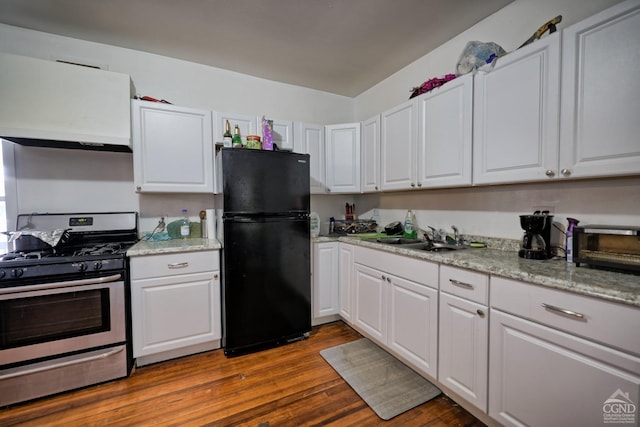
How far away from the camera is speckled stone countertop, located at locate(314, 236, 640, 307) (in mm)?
969

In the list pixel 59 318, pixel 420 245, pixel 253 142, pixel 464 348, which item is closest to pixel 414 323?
pixel 464 348

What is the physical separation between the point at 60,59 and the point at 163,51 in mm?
782

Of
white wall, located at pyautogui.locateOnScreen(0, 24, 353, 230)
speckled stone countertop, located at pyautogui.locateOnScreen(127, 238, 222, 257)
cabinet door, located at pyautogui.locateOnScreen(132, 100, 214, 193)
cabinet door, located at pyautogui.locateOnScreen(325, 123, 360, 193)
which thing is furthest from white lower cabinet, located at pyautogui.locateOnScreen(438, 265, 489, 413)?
white wall, located at pyautogui.locateOnScreen(0, 24, 353, 230)

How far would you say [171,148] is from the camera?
2.25m

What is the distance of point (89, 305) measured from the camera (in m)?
1.79

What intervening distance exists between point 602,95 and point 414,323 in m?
1.57

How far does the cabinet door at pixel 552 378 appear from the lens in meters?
0.96

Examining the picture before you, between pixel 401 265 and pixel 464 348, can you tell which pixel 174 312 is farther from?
pixel 464 348

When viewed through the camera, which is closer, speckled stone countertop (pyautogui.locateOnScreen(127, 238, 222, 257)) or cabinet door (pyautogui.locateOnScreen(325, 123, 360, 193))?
speckled stone countertop (pyautogui.locateOnScreen(127, 238, 222, 257))

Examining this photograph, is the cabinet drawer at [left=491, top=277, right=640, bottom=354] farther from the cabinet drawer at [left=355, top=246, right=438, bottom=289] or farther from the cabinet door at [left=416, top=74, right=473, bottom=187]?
the cabinet door at [left=416, top=74, right=473, bottom=187]

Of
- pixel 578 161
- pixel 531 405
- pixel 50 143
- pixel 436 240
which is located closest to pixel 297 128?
pixel 436 240

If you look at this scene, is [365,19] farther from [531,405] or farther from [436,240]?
[531,405]

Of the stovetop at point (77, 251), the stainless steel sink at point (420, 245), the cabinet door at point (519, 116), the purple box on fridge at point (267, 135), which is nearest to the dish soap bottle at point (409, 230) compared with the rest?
the stainless steel sink at point (420, 245)

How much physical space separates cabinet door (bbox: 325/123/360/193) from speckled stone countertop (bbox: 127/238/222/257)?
1.39 m
